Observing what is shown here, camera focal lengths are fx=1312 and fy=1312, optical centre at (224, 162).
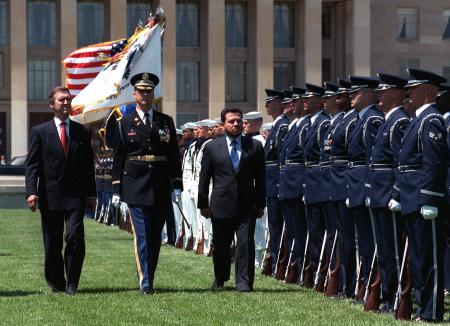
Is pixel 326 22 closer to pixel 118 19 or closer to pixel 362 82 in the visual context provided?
pixel 118 19

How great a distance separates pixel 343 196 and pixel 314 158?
111 cm

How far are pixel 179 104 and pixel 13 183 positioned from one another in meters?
27.5

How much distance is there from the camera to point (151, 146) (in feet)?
43.4

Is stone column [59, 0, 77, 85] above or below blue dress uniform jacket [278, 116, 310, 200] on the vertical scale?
above

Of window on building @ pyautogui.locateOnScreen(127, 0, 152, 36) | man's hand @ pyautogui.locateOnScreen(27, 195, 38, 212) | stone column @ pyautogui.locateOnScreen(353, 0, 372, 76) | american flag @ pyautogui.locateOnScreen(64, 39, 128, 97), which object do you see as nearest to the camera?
man's hand @ pyautogui.locateOnScreen(27, 195, 38, 212)

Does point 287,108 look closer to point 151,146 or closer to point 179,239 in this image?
point 151,146

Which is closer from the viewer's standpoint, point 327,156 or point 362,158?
point 362,158

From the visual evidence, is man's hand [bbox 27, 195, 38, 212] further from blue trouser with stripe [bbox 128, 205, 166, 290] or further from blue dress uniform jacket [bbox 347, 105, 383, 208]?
blue dress uniform jacket [bbox 347, 105, 383, 208]

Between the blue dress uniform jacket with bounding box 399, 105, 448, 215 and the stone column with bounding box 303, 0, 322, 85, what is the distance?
64512 millimetres

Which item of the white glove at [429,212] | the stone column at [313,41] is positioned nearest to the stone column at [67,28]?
the stone column at [313,41]

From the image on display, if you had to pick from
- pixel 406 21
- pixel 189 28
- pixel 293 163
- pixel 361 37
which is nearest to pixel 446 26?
pixel 406 21

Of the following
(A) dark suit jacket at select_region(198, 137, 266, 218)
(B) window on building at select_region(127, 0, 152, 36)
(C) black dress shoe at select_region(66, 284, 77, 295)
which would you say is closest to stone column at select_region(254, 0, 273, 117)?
(B) window on building at select_region(127, 0, 152, 36)

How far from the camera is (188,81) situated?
7731 cm

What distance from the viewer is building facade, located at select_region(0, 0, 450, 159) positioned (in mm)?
73500
